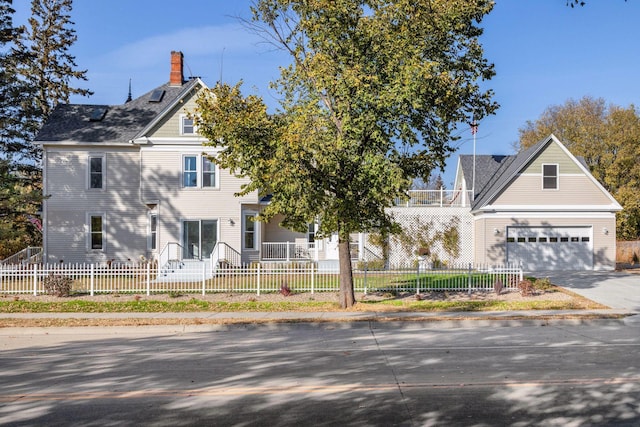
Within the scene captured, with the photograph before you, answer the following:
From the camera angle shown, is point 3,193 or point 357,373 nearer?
point 357,373

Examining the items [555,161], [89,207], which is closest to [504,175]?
[555,161]

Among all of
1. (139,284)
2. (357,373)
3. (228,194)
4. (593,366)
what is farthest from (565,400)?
(228,194)

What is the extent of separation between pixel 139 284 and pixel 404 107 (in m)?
12.6

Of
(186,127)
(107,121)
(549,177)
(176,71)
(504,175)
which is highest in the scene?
(176,71)

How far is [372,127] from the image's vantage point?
14.6m

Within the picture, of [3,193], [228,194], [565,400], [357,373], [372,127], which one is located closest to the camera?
[565,400]

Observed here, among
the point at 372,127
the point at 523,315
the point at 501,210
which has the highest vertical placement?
the point at 372,127

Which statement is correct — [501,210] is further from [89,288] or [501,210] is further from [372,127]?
[89,288]

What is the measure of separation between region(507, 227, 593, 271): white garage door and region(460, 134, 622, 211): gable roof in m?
2.29

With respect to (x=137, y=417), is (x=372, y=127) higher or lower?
higher

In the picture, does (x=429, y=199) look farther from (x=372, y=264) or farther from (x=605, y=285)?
(x=605, y=285)

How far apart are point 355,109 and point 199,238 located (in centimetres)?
1556

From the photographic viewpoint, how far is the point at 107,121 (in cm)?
3094

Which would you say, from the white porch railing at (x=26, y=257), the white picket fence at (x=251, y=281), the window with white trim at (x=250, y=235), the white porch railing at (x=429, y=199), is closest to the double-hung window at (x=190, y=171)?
the window with white trim at (x=250, y=235)
